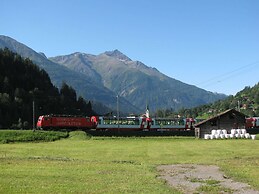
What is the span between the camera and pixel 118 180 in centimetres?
2305

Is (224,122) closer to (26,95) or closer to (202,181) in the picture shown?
(202,181)

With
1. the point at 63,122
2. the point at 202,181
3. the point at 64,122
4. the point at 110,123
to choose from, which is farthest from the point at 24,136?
the point at 202,181

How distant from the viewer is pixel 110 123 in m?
99.2

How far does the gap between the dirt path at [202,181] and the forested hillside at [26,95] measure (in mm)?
115285

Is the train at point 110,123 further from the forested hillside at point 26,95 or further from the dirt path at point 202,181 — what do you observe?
the dirt path at point 202,181

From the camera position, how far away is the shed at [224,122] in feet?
323

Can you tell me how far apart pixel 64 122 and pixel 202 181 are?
74.3 m

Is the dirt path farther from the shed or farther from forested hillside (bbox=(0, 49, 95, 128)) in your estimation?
forested hillside (bbox=(0, 49, 95, 128))

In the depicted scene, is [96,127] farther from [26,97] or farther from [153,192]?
[153,192]

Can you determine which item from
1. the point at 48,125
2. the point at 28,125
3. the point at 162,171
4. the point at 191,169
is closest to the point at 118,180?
the point at 162,171

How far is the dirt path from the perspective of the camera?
2016 centimetres

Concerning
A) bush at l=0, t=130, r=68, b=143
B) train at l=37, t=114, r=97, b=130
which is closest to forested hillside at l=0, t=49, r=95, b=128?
train at l=37, t=114, r=97, b=130

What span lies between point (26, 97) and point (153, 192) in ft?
473

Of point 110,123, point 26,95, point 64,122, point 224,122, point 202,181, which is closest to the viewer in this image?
point 202,181
